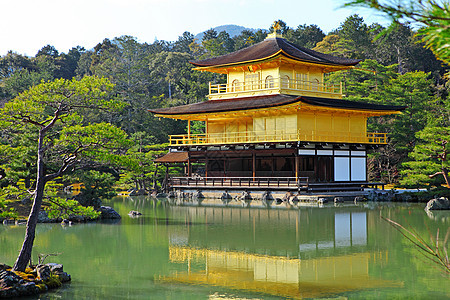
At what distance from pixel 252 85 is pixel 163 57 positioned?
117 ft

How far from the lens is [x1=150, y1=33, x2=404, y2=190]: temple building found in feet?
98.6

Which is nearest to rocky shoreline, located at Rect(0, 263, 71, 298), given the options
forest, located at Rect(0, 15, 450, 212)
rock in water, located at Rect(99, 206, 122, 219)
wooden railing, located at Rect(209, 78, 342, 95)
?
forest, located at Rect(0, 15, 450, 212)

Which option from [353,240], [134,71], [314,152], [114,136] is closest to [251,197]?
[314,152]

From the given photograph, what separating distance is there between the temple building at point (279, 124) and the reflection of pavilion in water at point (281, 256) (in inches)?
383

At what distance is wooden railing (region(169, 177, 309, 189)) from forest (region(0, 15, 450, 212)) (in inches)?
123

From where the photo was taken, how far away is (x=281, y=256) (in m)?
13.0

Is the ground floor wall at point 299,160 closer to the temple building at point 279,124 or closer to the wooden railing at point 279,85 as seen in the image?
the temple building at point 279,124

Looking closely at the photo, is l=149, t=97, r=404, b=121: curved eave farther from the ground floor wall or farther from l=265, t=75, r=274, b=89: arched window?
l=265, t=75, r=274, b=89: arched window

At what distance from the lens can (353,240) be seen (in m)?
15.3

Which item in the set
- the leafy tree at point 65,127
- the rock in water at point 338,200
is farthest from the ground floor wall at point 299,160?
the leafy tree at point 65,127

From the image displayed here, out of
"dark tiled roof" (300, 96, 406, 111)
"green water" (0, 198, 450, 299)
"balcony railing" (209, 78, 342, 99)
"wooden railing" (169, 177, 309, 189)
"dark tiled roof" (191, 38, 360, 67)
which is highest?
"dark tiled roof" (191, 38, 360, 67)

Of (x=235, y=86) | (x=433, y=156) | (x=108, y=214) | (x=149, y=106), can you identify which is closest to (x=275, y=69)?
(x=235, y=86)

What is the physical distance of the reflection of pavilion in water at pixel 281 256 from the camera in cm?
1021

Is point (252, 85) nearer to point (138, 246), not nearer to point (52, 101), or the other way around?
point (138, 246)
